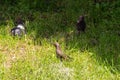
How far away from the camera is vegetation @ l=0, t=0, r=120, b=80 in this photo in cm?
504

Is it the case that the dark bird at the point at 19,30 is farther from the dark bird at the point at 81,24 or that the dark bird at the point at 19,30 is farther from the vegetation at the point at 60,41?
the dark bird at the point at 81,24

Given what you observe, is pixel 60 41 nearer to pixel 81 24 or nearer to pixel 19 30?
pixel 81 24

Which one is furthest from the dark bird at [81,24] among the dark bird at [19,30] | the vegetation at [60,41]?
the dark bird at [19,30]

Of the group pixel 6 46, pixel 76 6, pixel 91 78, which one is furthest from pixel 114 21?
pixel 6 46

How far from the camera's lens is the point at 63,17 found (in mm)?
6461

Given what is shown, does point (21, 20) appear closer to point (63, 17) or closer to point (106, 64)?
point (63, 17)

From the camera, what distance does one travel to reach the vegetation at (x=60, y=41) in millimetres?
5043

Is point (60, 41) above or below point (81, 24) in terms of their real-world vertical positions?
below

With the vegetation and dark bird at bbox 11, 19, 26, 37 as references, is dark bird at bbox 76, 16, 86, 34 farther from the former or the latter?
dark bird at bbox 11, 19, 26, 37

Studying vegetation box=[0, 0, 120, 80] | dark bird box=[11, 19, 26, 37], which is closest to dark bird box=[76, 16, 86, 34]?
vegetation box=[0, 0, 120, 80]

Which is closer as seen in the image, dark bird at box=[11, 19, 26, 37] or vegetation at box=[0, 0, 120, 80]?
vegetation at box=[0, 0, 120, 80]

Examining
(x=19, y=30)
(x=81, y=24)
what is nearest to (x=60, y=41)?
(x=81, y=24)

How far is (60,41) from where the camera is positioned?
577 cm

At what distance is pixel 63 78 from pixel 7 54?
47.4 inches
